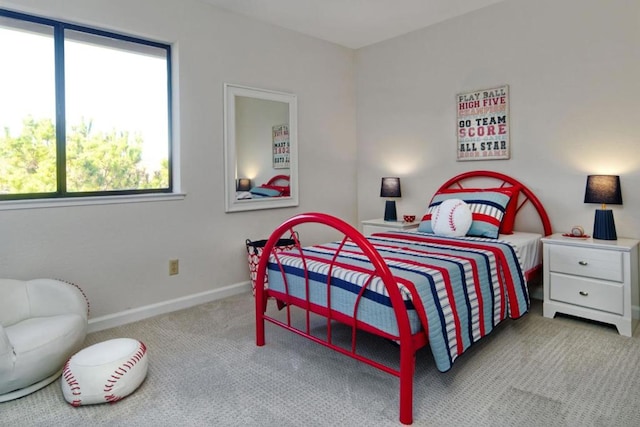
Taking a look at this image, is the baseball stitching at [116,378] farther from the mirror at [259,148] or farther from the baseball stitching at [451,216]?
the baseball stitching at [451,216]

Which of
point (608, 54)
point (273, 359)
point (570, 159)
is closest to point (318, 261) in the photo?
point (273, 359)

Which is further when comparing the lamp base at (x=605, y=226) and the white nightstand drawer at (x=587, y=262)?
the lamp base at (x=605, y=226)

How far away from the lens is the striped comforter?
1829 millimetres

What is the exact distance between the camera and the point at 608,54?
2902mm

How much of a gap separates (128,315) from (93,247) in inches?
21.5

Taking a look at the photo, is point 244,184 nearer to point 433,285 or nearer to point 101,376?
point 101,376

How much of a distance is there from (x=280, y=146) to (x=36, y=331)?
96.9 inches

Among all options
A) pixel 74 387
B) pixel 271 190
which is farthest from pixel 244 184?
pixel 74 387

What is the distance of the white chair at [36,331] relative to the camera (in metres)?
1.87

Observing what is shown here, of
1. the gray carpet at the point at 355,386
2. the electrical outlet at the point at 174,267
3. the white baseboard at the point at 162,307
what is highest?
the electrical outlet at the point at 174,267

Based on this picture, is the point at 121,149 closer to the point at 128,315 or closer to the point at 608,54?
the point at 128,315

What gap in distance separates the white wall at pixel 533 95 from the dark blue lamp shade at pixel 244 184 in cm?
150

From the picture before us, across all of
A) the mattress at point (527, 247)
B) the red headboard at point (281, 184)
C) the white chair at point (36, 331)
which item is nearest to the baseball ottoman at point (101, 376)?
the white chair at point (36, 331)

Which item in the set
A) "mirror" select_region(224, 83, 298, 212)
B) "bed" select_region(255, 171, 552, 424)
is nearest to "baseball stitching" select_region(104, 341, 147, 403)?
"bed" select_region(255, 171, 552, 424)
